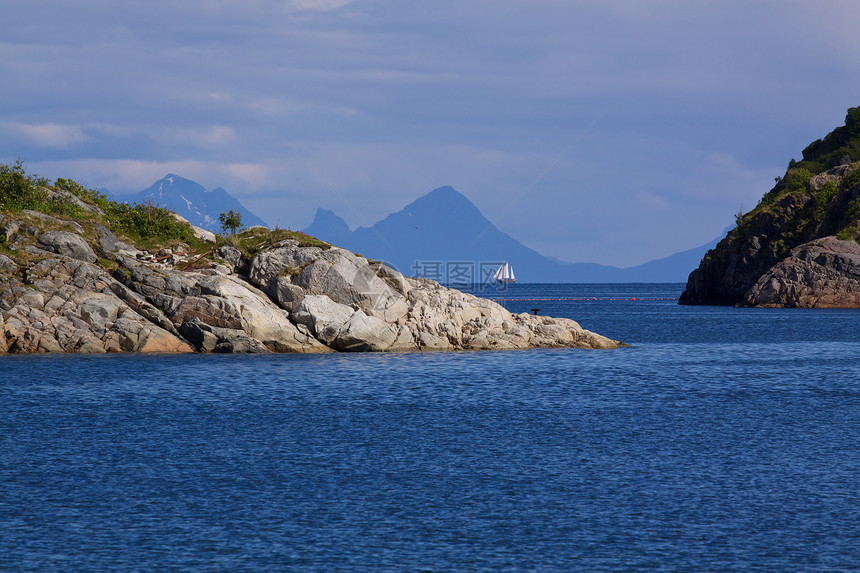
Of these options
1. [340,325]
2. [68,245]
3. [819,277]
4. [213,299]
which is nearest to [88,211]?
[68,245]

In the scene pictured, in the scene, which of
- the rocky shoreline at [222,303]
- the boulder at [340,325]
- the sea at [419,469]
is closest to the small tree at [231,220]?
the rocky shoreline at [222,303]

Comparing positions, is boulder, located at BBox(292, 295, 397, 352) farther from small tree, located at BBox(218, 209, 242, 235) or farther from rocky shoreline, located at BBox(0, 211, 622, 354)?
small tree, located at BBox(218, 209, 242, 235)

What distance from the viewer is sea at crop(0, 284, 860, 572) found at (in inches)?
625

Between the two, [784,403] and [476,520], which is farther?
[784,403]

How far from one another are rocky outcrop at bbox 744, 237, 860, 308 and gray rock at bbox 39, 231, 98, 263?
102m

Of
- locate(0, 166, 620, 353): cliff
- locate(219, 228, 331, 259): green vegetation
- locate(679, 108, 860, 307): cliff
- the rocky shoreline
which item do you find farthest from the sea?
locate(679, 108, 860, 307): cliff

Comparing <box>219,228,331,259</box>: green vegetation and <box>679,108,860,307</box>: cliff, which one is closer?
<box>219,228,331,259</box>: green vegetation

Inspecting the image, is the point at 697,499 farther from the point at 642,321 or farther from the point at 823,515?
the point at 642,321

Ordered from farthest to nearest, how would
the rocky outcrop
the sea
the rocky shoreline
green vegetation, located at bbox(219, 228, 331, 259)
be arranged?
1. the rocky outcrop
2. green vegetation, located at bbox(219, 228, 331, 259)
3. the rocky shoreline
4. the sea

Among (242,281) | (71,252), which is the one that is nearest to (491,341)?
(242,281)

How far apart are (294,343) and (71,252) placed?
16.1m

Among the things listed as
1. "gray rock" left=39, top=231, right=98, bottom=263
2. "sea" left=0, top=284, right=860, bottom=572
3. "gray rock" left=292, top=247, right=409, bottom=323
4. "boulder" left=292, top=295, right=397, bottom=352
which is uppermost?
"gray rock" left=39, top=231, right=98, bottom=263

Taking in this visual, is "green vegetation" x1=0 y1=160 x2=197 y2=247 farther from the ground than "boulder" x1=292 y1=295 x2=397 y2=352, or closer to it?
farther from the ground

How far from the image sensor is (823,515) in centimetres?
1805
